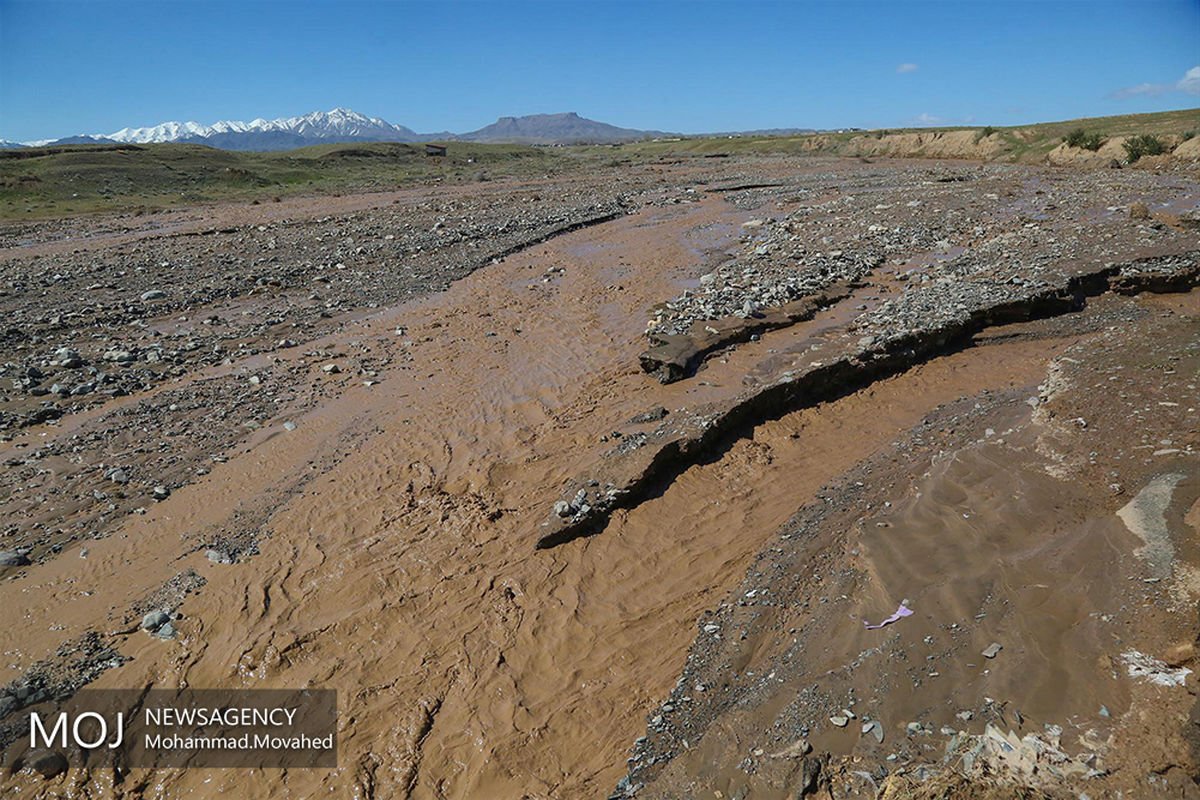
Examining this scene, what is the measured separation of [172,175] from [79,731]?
2010 inches

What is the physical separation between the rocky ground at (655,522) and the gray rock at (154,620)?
0.02m

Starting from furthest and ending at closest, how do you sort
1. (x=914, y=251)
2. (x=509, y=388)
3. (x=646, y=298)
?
1. (x=914, y=251)
2. (x=646, y=298)
3. (x=509, y=388)

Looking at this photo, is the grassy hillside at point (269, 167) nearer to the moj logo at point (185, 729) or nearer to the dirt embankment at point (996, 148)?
the dirt embankment at point (996, 148)

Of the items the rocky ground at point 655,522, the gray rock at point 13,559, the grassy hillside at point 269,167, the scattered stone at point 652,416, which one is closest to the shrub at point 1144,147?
the grassy hillside at point 269,167

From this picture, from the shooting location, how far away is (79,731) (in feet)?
16.3

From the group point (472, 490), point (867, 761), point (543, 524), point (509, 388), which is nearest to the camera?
point (867, 761)

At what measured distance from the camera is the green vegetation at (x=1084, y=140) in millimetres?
36250

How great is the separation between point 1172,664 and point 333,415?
9786 millimetres

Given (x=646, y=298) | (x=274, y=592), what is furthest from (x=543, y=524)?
(x=646, y=298)

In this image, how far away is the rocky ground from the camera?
4172mm

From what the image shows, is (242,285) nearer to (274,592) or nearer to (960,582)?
(274,592)

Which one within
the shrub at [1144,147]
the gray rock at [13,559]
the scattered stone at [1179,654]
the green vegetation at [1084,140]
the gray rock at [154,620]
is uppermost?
the green vegetation at [1084,140]

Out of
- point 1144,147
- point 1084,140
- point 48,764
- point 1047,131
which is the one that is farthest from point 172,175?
point 1047,131

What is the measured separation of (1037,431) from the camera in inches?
291
